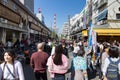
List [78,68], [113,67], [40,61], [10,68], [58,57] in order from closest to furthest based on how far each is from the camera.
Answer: [10,68] → [113,67] → [58,57] → [78,68] → [40,61]

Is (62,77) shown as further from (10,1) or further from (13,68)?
(10,1)

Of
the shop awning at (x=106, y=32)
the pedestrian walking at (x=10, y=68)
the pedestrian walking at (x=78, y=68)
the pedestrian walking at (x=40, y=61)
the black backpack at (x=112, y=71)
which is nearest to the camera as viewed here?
the pedestrian walking at (x=10, y=68)

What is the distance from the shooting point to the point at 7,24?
3278cm

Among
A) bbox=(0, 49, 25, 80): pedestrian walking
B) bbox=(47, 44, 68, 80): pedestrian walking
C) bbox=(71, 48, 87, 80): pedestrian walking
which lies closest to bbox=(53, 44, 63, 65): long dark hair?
bbox=(47, 44, 68, 80): pedestrian walking

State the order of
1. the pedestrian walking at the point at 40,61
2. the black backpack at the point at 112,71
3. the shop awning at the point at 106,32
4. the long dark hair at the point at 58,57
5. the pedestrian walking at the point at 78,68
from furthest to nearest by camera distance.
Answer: the shop awning at the point at 106,32 → the pedestrian walking at the point at 40,61 → the pedestrian walking at the point at 78,68 → the long dark hair at the point at 58,57 → the black backpack at the point at 112,71

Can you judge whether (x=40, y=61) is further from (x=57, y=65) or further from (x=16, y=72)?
(x=16, y=72)

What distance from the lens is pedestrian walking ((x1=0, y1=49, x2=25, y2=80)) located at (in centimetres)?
582

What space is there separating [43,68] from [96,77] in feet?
17.3

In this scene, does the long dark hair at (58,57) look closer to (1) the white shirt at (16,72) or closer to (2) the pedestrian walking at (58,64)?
(2) the pedestrian walking at (58,64)

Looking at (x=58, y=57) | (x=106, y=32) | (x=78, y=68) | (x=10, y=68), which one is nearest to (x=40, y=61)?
(x=78, y=68)

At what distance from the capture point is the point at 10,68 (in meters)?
5.83

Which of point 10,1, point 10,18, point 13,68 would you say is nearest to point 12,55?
point 13,68

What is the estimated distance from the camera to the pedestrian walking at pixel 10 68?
19.1ft

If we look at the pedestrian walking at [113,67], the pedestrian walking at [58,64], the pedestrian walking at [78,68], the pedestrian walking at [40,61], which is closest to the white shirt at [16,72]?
the pedestrian walking at [58,64]
